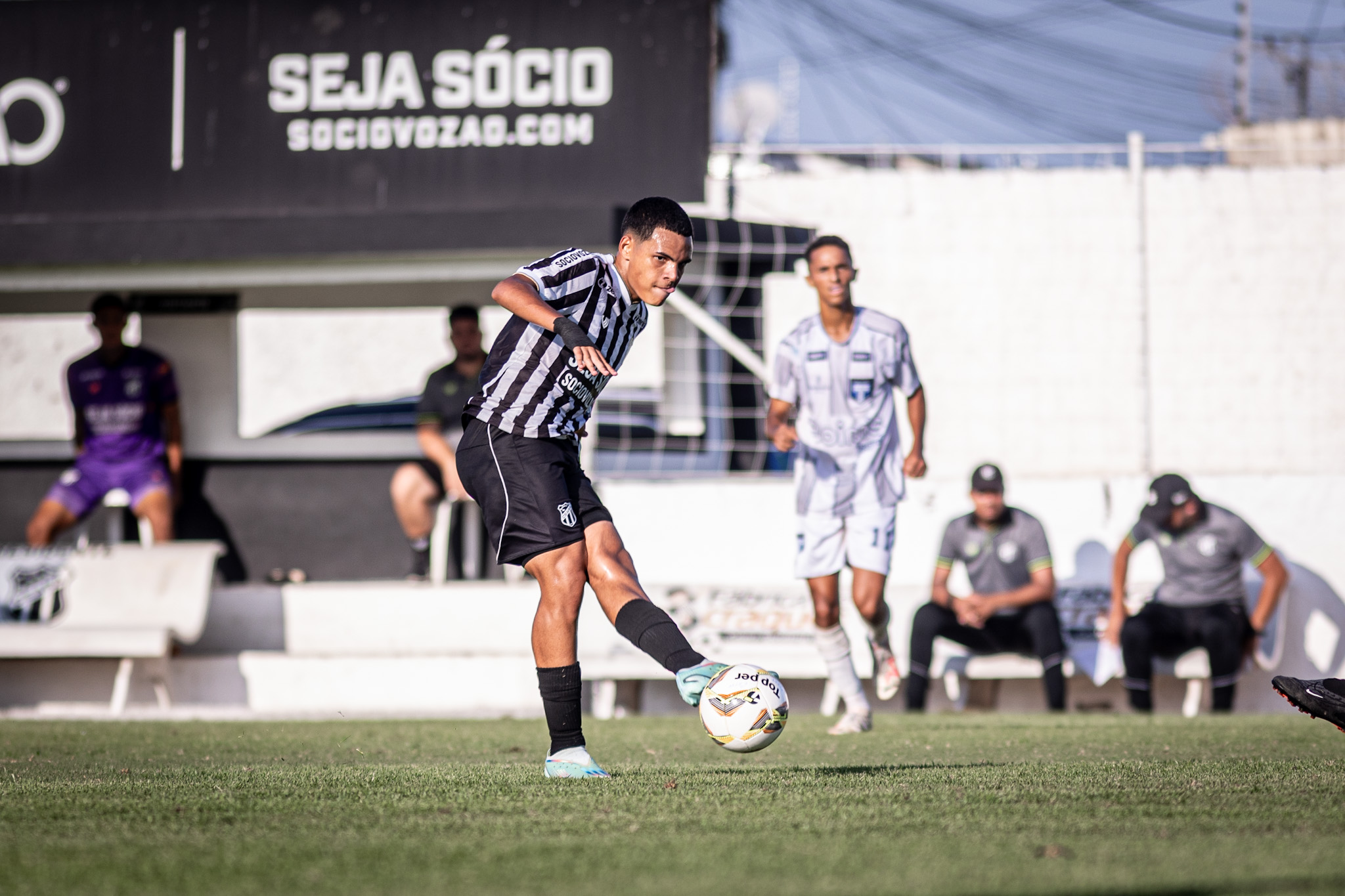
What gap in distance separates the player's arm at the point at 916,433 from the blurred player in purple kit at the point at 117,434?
607 centimetres

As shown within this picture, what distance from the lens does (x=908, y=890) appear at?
9.04ft

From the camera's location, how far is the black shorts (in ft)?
15.6

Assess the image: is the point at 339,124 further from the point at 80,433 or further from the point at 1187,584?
the point at 1187,584

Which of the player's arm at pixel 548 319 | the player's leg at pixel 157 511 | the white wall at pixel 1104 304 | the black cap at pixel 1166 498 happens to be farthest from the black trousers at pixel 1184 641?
the player's leg at pixel 157 511

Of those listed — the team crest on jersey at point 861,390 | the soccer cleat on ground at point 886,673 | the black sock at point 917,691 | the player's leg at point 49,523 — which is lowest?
the black sock at point 917,691

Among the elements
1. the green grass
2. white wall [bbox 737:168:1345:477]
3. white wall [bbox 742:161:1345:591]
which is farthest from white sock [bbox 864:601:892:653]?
white wall [bbox 737:168:1345:477]

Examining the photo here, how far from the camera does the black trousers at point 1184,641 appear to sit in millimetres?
9797

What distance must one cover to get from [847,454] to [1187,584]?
12.2 feet

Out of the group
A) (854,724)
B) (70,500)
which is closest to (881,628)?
(854,724)

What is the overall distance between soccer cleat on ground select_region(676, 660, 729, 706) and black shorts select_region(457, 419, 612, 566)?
62cm

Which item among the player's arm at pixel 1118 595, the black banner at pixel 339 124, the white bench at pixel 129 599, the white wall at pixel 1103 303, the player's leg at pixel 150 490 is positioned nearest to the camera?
the white bench at pixel 129 599

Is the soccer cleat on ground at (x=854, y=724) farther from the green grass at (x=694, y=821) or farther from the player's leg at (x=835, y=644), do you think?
the green grass at (x=694, y=821)

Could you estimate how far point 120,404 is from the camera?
11.1 meters

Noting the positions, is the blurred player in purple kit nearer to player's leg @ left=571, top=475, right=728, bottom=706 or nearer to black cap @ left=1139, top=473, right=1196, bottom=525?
player's leg @ left=571, top=475, right=728, bottom=706
